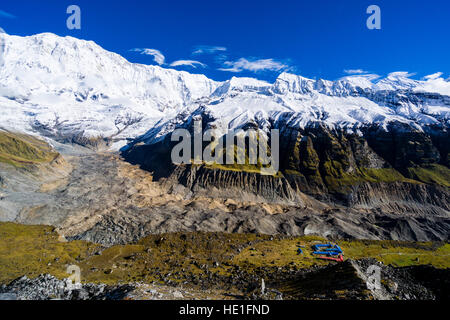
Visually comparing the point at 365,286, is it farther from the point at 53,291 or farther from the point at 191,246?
the point at 191,246

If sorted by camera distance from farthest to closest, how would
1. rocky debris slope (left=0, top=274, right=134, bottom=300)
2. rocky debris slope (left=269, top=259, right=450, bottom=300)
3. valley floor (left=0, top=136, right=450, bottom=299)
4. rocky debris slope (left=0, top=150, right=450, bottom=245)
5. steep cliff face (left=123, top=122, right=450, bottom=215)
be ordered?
steep cliff face (left=123, top=122, right=450, bottom=215), rocky debris slope (left=0, top=150, right=450, bottom=245), valley floor (left=0, top=136, right=450, bottom=299), rocky debris slope (left=0, top=274, right=134, bottom=300), rocky debris slope (left=269, top=259, right=450, bottom=300)

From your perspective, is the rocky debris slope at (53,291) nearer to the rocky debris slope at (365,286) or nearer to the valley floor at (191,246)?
the valley floor at (191,246)

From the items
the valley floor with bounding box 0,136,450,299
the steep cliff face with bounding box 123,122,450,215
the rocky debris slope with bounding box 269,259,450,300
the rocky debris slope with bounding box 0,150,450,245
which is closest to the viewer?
the rocky debris slope with bounding box 269,259,450,300

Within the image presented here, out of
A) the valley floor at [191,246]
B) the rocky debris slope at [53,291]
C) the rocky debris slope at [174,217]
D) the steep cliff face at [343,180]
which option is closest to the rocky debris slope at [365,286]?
the valley floor at [191,246]

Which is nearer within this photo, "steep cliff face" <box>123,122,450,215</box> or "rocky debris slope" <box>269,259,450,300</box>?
"rocky debris slope" <box>269,259,450,300</box>

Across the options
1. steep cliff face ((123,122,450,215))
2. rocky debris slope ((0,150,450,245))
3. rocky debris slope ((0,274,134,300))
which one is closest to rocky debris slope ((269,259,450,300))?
rocky debris slope ((0,274,134,300))

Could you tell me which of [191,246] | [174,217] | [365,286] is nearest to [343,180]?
[174,217]

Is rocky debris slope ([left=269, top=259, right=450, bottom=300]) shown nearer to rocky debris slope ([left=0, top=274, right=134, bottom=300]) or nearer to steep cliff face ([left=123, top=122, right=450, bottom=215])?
rocky debris slope ([left=0, top=274, right=134, bottom=300])

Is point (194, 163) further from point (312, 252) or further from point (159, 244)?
point (312, 252)

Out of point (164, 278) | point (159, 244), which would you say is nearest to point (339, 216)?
point (159, 244)

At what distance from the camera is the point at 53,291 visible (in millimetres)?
39594

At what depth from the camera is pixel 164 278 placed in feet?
188

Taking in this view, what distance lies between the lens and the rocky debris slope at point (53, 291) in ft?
120

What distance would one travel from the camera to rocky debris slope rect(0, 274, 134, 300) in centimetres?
3645
